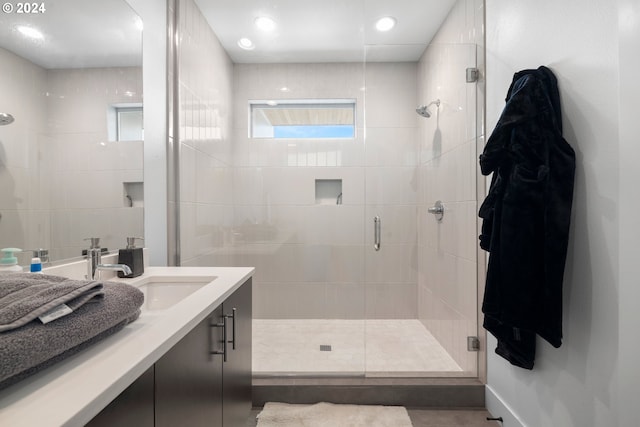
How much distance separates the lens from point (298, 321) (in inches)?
101

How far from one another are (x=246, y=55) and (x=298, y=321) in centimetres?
219

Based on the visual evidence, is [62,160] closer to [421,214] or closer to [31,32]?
[31,32]

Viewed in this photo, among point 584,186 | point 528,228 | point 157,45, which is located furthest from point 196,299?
point 157,45

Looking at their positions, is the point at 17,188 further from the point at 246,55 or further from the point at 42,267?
the point at 246,55

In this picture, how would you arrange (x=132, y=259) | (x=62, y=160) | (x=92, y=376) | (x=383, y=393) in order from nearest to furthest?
(x=92, y=376) < (x=62, y=160) < (x=132, y=259) < (x=383, y=393)

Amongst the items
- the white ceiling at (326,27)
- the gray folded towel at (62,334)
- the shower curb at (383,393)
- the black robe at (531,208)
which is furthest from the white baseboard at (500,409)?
the white ceiling at (326,27)

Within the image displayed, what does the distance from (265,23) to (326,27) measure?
1.45ft

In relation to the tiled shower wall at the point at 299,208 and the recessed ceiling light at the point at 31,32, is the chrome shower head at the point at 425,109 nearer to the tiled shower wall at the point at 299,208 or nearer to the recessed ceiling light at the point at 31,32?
the tiled shower wall at the point at 299,208

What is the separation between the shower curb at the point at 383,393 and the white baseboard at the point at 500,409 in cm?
4

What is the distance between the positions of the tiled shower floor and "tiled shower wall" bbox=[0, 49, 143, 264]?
123cm

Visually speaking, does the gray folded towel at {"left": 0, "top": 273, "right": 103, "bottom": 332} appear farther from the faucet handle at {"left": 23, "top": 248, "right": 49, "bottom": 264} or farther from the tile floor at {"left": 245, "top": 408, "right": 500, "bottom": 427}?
the tile floor at {"left": 245, "top": 408, "right": 500, "bottom": 427}

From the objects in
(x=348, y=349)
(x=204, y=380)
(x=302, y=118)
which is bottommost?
(x=348, y=349)

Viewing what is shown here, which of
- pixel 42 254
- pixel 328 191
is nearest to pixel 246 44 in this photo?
pixel 328 191

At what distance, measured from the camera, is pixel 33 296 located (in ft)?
1.76
